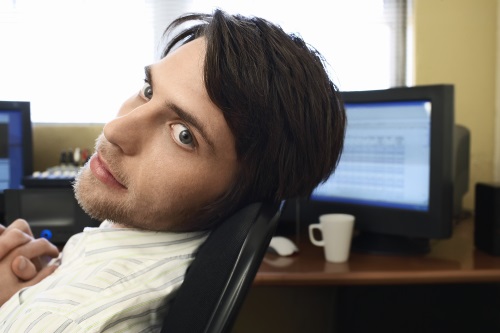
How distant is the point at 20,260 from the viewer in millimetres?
807

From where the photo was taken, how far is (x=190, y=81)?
0.67 m

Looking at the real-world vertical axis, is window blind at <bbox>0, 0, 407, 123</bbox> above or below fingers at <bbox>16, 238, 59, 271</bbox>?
above

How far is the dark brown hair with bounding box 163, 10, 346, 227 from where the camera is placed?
65 centimetres

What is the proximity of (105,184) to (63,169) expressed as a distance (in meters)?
1.11

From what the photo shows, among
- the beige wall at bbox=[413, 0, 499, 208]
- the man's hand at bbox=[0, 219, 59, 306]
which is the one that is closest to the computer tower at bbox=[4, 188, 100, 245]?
the man's hand at bbox=[0, 219, 59, 306]

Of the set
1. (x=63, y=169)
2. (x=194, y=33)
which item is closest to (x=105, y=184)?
(x=194, y=33)

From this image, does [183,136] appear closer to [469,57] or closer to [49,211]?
[49,211]

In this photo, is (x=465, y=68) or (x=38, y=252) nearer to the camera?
(x=38, y=252)

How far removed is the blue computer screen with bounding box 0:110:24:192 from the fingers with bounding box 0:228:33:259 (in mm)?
968

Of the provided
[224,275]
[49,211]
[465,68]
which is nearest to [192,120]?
[224,275]

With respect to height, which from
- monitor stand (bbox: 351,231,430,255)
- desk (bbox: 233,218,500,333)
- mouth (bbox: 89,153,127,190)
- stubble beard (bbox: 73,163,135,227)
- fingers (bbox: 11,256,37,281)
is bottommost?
desk (bbox: 233,218,500,333)

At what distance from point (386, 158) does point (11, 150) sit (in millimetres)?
1378

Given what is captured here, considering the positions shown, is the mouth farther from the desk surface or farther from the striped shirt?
the desk surface

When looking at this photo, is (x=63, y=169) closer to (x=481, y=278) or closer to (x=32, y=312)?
(x=32, y=312)
